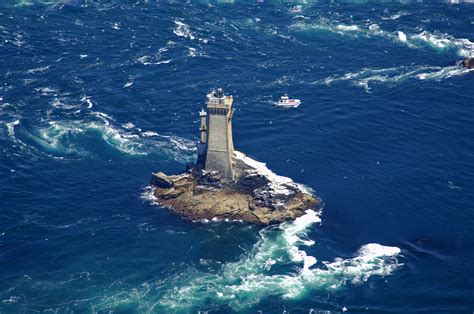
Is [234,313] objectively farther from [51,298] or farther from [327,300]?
[51,298]

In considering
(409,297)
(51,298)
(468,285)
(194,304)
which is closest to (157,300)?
(194,304)

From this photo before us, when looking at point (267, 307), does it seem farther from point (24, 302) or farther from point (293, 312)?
point (24, 302)

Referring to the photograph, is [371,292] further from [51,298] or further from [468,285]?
[51,298]

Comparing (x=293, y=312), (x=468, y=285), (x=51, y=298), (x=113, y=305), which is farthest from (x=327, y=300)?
(x=51, y=298)

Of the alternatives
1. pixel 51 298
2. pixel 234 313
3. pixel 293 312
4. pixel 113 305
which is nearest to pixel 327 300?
pixel 293 312

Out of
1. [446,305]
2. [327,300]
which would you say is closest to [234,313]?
[327,300]
